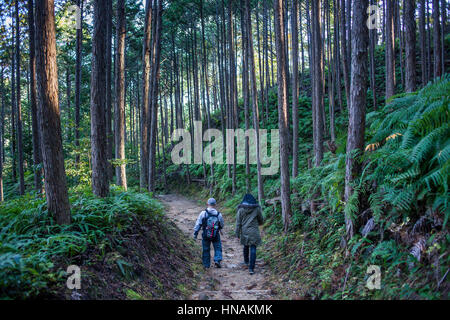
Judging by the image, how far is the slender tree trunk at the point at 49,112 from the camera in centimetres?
481

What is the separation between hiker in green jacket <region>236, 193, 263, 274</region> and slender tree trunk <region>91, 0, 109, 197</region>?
350 centimetres

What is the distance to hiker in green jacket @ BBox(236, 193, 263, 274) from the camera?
670 cm

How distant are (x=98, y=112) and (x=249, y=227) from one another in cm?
488

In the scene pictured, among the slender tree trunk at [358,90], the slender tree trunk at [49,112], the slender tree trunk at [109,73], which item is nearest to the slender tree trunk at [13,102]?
the slender tree trunk at [109,73]

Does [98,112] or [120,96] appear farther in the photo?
[120,96]

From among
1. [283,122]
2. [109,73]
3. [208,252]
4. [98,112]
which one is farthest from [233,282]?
[109,73]

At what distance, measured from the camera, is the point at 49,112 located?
16.0 ft

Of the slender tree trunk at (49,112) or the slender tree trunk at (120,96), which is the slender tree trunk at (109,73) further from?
the slender tree trunk at (49,112)

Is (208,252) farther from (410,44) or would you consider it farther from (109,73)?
(109,73)

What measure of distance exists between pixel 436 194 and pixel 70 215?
6.03m

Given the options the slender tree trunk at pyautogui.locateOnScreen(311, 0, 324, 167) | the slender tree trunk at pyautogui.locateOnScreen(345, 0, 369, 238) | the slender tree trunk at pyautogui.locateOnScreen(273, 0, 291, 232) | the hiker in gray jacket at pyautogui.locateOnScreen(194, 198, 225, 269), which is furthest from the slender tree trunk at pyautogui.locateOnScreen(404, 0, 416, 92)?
the hiker in gray jacket at pyautogui.locateOnScreen(194, 198, 225, 269)

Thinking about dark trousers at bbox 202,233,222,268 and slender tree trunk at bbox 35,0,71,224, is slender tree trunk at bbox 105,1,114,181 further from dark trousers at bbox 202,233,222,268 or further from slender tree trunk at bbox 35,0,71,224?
dark trousers at bbox 202,233,222,268

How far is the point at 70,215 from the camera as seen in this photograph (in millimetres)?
5121
